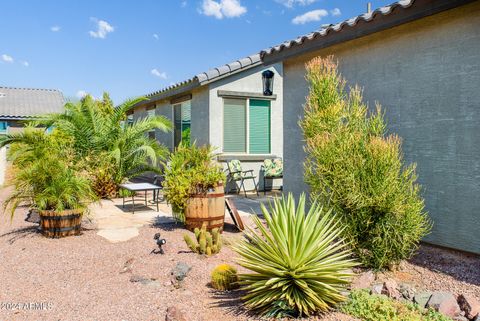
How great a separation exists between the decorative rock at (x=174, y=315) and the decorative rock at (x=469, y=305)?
249 centimetres

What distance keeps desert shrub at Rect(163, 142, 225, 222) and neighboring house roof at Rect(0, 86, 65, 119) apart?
66.5ft

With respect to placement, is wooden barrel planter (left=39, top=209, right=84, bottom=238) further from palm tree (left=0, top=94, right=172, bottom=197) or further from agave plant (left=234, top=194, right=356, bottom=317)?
palm tree (left=0, top=94, right=172, bottom=197)

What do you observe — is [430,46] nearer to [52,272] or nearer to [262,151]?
[52,272]

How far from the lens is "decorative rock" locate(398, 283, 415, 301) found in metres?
3.72

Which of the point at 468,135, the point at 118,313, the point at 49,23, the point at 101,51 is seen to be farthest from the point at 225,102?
the point at 101,51

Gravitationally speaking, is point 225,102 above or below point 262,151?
above

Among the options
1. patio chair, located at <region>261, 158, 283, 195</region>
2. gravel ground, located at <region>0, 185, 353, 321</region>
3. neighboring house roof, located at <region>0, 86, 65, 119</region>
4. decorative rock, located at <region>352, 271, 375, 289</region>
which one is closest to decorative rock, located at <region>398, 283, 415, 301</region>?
decorative rock, located at <region>352, 271, 375, 289</region>

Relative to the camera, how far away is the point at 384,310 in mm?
3260

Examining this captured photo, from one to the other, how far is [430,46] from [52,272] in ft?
18.8

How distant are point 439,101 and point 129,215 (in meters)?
6.19

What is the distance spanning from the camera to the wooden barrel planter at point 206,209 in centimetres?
628

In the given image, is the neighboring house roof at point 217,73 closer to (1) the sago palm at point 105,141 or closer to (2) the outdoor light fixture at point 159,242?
(1) the sago palm at point 105,141

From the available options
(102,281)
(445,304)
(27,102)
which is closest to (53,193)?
(102,281)

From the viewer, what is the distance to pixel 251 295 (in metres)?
3.43
